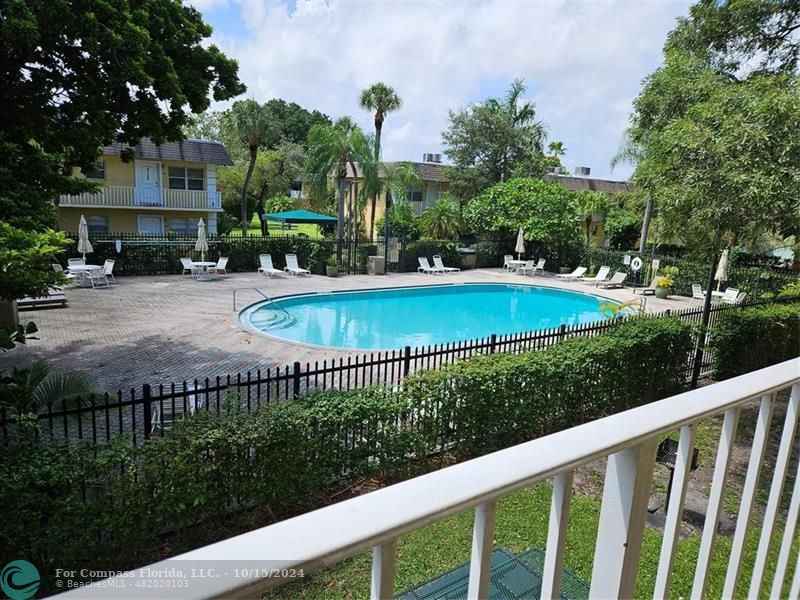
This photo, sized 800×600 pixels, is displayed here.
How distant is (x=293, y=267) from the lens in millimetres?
23672

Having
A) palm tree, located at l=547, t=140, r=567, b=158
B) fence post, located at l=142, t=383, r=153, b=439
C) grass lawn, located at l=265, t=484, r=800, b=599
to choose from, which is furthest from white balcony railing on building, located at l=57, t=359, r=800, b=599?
palm tree, located at l=547, t=140, r=567, b=158

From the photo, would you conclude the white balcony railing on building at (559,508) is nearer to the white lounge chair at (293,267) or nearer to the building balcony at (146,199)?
the white lounge chair at (293,267)

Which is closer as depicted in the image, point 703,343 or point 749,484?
point 749,484

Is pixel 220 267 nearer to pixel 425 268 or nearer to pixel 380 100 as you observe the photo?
pixel 425 268

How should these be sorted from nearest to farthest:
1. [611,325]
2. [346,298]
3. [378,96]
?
[611,325], [346,298], [378,96]

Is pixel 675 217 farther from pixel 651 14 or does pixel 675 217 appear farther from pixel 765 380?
pixel 765 380

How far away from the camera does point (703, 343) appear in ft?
31.2

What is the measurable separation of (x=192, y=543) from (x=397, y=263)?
870 inches

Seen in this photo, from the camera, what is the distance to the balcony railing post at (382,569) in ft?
2.69

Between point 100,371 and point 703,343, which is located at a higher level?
point 703,343

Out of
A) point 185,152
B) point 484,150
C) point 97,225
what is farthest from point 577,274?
point 97,225

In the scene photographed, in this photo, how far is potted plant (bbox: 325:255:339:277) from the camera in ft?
78.3

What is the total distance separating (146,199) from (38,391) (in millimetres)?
24200

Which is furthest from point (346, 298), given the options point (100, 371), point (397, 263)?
point (100, 371)
